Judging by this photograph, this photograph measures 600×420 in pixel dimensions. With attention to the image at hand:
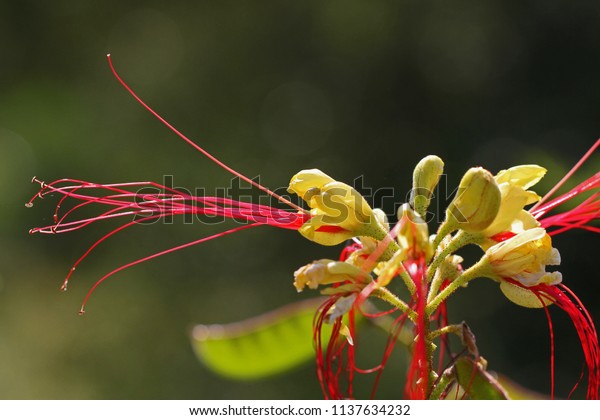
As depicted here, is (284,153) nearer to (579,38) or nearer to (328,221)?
(579,38)

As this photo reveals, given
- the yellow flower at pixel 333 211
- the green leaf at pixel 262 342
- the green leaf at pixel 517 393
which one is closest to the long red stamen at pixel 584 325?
the green leaf at pixel 517 393

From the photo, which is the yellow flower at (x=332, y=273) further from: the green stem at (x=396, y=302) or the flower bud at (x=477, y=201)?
the flower bud at (x=477, y=201)

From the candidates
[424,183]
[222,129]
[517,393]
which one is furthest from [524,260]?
[222,129]

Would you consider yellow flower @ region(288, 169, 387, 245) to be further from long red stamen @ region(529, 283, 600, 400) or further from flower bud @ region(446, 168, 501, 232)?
long red stamen @ region(529, 283, 600, 400)

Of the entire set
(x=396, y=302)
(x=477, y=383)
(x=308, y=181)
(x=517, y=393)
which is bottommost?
(x=517, y=393)

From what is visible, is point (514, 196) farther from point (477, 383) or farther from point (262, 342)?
point (262, 342)

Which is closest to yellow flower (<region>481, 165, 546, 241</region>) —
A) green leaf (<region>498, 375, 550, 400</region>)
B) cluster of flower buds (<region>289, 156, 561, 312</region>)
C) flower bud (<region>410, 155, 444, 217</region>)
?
cluster of flower buds (<region>289, 156, 561, 312</region>)

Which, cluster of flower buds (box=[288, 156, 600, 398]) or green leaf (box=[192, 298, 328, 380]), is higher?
cluster of flower buds (box=[288, 156, 600, 398])
